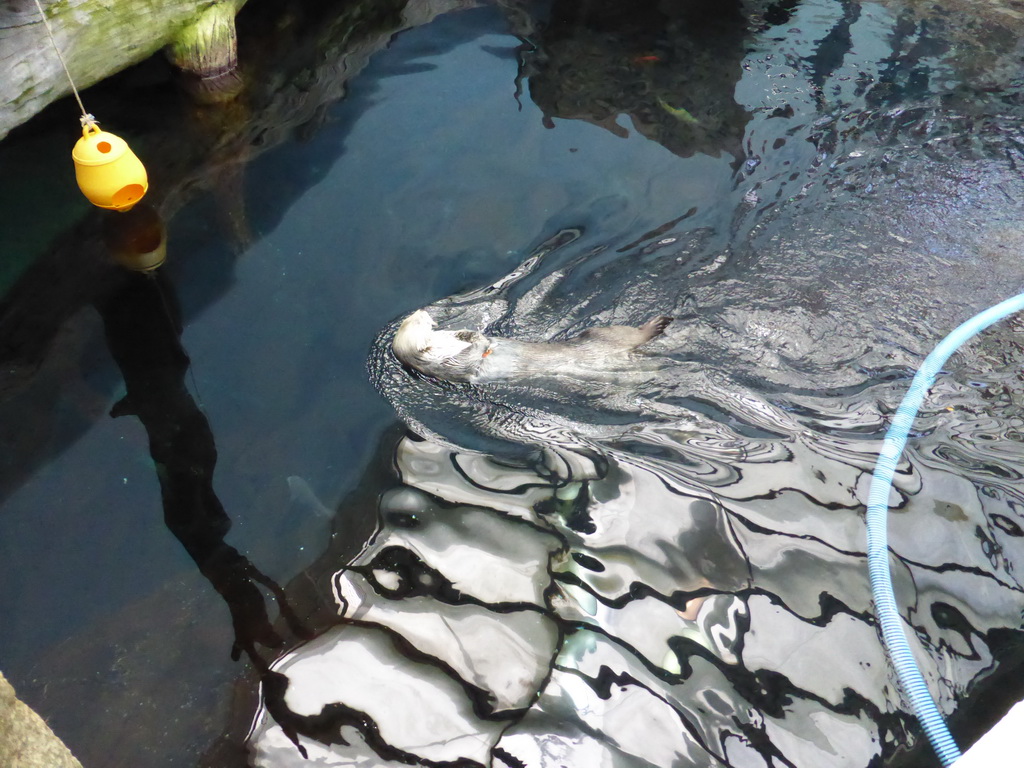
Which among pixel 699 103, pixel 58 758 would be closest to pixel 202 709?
pixel 58 758

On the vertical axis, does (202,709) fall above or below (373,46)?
below

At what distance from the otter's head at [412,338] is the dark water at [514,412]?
172 millimetres

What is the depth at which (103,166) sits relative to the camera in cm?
347

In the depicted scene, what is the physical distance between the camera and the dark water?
271 centimetres

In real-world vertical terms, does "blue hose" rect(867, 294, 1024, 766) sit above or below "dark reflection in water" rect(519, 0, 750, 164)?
below

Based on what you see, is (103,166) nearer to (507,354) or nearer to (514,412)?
(507,354)

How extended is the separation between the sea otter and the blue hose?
126cm

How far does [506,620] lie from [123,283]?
2.78m

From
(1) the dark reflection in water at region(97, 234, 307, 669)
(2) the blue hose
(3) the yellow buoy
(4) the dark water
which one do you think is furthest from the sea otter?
(3) the yellow buoy

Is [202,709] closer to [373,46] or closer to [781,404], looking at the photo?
[781,404]

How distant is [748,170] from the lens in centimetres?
516

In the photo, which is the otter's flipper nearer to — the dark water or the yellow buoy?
the dark water

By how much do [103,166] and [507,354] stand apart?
2133 millimetres

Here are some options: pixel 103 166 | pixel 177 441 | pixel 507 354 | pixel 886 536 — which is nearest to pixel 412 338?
pixel 507 354
